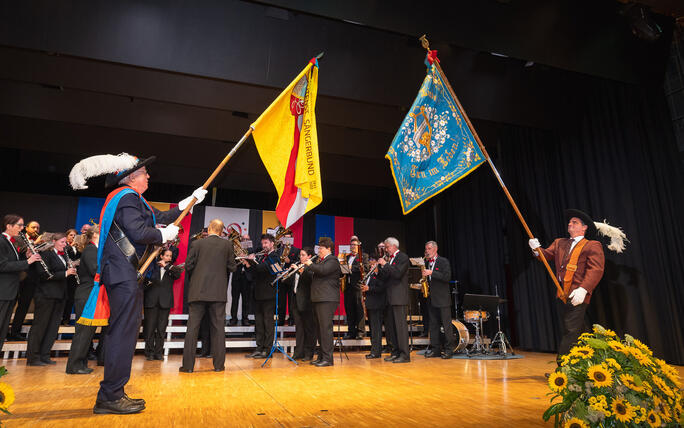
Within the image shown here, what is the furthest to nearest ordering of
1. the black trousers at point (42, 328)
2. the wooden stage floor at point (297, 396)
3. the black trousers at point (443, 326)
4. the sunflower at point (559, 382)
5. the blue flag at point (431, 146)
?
1. the black trousers at point (443, 326)
2. the black trousers at point (42, 328)
3. the blue flag at point (431, 146)
4. the wooden stage floor at point (297, 396)
5. the sunflower at point (559, 382)

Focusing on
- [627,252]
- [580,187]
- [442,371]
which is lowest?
[442,371]

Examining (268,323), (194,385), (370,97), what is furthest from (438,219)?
(194,385)

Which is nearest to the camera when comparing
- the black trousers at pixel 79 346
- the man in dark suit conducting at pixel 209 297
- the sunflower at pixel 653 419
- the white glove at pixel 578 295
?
the sunflower at pixel 653 419

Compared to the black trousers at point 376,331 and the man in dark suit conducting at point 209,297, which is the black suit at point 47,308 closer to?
the man in dark suit conducting at point 209,297

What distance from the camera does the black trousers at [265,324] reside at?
6.45 metres

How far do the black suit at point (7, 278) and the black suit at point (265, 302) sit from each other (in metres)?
3.01

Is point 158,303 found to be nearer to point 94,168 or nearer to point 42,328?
point 42,328

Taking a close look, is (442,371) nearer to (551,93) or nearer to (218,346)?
(218,346)

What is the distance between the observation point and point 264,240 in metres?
7.52

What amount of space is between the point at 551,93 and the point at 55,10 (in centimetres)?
807

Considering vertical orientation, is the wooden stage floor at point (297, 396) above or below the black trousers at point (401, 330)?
below

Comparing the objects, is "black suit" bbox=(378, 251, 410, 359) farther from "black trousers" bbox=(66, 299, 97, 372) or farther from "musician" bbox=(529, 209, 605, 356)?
"black trousers" bbox=(66, 299, 97, 372)

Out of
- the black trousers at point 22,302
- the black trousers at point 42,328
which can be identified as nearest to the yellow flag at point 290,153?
the black trousers at point 42,328

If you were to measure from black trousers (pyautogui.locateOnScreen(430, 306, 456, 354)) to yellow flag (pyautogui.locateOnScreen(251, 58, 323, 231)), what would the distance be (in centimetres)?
369
